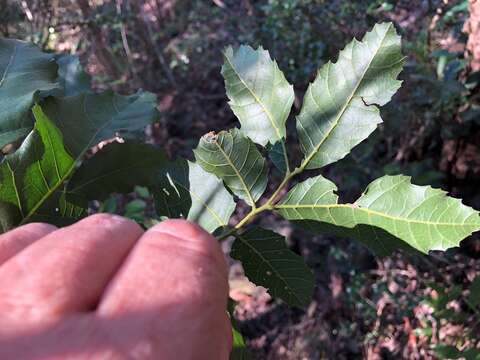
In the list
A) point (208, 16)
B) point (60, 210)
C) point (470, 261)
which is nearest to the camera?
point (60, 210)

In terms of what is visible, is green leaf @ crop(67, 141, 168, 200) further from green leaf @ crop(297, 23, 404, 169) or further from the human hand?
the human hand

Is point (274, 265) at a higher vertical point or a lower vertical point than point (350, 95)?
lower

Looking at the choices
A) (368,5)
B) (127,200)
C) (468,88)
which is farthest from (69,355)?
(127,200)

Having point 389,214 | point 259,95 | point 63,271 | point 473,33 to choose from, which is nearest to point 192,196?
point 259,95


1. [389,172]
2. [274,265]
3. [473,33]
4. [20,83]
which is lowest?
[389,172]

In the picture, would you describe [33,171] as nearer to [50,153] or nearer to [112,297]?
[50,153]

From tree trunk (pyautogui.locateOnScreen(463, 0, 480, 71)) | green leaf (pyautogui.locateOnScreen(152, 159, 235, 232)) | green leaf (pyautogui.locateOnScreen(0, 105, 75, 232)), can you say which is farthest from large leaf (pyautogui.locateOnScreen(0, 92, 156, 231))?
tree trunk (pyautogui.locateOnScreen(463, 0, 480, 71))

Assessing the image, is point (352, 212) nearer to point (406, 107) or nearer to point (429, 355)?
point (406, 107)
